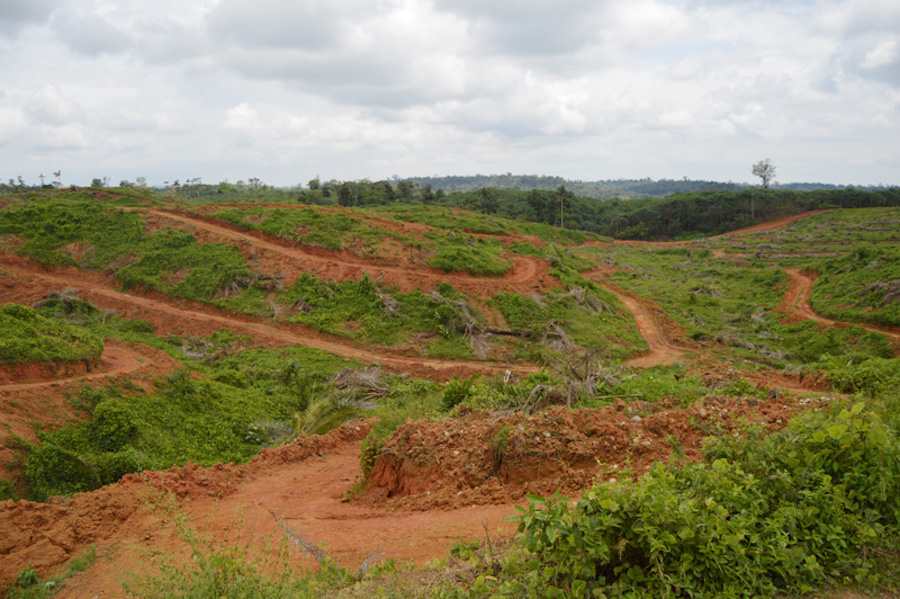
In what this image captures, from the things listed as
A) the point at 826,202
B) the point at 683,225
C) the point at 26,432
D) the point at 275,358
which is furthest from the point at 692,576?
the point at 826,202

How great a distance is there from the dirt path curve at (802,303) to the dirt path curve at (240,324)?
1297cm

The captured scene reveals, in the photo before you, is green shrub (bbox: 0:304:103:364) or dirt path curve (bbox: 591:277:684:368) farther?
dirt path curve (bbox: 591:277:684:368)

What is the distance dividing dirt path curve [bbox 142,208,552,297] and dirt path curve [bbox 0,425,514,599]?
40.5 ft

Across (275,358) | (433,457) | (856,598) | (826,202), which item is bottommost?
(275,358)

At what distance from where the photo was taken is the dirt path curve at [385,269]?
67.4ft

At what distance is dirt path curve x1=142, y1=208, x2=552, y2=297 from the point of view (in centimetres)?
2054

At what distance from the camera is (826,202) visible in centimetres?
5766

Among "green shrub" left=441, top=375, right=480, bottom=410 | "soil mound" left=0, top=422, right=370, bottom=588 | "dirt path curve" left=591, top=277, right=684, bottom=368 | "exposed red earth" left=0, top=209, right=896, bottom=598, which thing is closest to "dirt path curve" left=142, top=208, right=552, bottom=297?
"dirt path curve" left=591, top=277, right=684, bottom=368

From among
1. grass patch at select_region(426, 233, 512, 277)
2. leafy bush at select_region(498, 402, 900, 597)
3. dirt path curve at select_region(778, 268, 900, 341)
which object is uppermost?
grass patch at select_region(426, 233, 512, 277)

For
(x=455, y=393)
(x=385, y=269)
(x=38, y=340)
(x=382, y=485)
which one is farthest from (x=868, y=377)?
(x=38, y=340)

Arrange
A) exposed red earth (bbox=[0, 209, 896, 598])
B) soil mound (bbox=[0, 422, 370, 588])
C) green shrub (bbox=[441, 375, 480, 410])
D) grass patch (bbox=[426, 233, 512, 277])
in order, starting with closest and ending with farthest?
exposed red earth (bbox=[0, 209, 896, 598]) → soil mound (bbox=[0, 422, 370, 588]) → green shrub (bbox=[441, 375, 480, 410]) → grass patch (bbox=[426, 233, 512, 277])

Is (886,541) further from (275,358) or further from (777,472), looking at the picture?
(275,358)

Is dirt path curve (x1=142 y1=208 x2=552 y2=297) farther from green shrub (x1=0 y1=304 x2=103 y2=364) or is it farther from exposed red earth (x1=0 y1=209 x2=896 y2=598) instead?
exposed red earth (x1=0 y1=209 x2=896 y2=598)

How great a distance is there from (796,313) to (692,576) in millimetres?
23577
